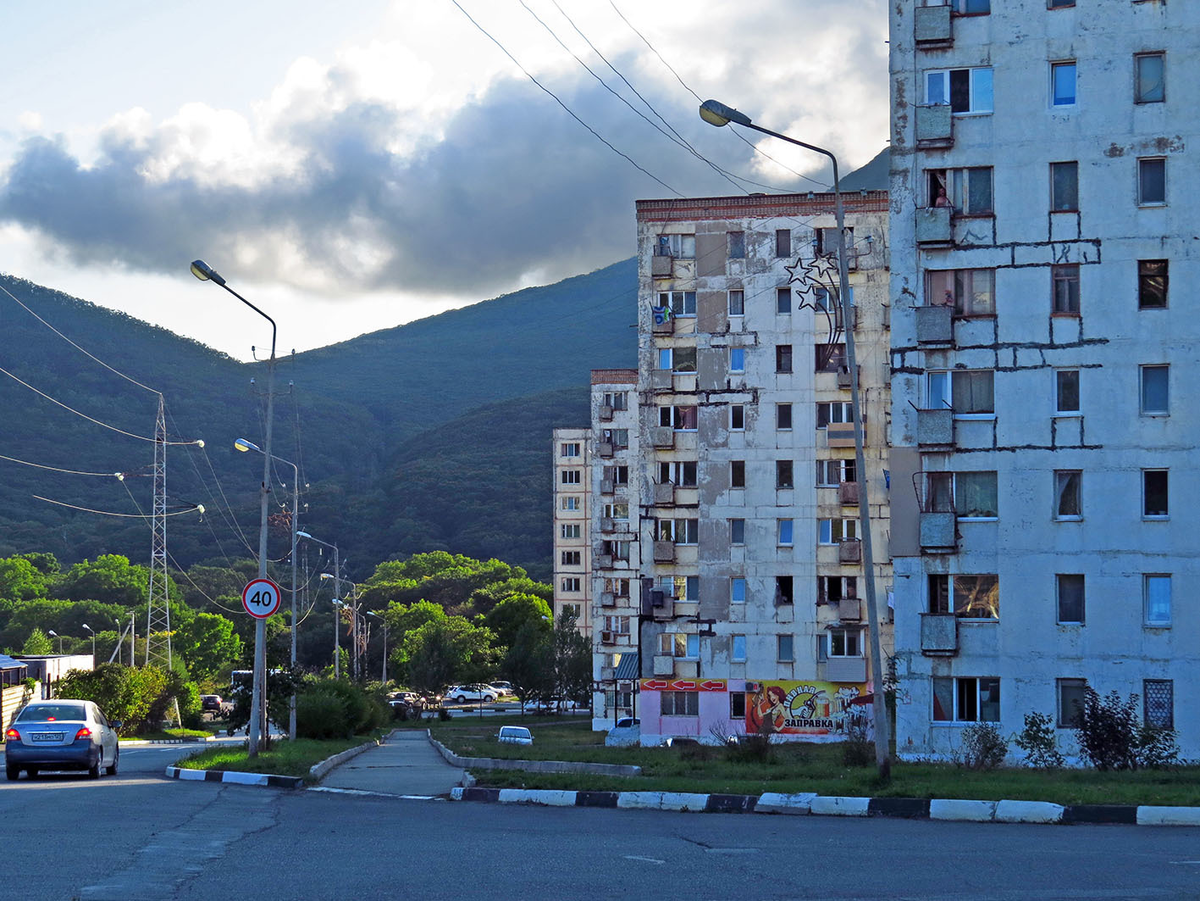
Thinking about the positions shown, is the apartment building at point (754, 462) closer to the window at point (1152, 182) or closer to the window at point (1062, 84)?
the window at point (1062, 84)

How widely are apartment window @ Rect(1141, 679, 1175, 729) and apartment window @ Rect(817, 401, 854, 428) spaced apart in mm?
25663

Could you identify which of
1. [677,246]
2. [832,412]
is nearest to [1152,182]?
[832,412]

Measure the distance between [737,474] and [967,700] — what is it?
2422 centimetres

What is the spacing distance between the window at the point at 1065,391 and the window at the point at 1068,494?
146 centimetres

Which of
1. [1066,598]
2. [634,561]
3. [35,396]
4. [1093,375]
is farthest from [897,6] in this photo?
[35,396]

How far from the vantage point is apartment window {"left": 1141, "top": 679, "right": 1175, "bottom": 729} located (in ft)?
106

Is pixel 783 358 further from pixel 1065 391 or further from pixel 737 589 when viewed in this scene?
pixel 1065 391

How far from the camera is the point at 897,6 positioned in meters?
35.3

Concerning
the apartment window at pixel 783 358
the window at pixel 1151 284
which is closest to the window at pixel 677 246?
the apartment window at pixel 783 358

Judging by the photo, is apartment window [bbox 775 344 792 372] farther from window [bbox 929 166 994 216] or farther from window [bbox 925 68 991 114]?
window [bbox 925 68 991 114]

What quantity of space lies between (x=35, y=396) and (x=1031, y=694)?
15891 centimetres

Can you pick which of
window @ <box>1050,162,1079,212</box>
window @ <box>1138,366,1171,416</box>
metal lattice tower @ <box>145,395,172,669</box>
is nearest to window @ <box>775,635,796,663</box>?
window @ <box>1138,366,1171,416</box>

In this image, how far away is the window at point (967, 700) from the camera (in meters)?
33.8

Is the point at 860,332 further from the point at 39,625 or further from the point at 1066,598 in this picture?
the point at 39,625
